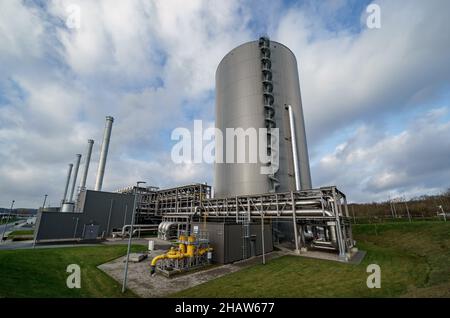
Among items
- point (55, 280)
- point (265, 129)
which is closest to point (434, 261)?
point (265, 129)

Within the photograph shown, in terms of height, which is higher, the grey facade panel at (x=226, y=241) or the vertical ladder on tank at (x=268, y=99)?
the vertical ladder on tank at (x=268, y=99)

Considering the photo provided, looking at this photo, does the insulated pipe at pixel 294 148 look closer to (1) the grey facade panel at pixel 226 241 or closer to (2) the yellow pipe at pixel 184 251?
(1) the grey facade panel at pixel 226 241

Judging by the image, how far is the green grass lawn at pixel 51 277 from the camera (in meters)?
9.38

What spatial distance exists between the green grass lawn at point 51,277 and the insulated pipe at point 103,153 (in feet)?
78.4

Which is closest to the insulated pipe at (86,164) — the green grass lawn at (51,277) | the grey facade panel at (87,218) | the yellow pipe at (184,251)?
the grey facade panel at (87,218)

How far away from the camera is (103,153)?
41.2 meters

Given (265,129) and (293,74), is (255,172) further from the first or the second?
(293,74)

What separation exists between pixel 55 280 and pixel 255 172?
892 inches

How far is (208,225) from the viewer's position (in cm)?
1750

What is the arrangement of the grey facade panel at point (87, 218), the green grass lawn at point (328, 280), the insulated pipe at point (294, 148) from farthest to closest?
the grey facade panel at point (87, 218)
the insulated pipe at point (294, 148)
the green grass lawn at point (328, 280)

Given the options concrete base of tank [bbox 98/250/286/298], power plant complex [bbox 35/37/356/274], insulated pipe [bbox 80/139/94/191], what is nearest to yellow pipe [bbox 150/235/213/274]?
concrete base of tank [bbox 98/250/286/298]

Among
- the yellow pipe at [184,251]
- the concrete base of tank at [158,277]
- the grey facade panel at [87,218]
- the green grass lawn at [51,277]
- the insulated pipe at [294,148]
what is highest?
the insulated pipe at [294,148]

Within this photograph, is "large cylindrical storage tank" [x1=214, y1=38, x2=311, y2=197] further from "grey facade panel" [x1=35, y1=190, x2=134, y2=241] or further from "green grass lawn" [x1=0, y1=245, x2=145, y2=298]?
"green grass lawn" [x1=0, y1=245, x2=145, y2=298]
